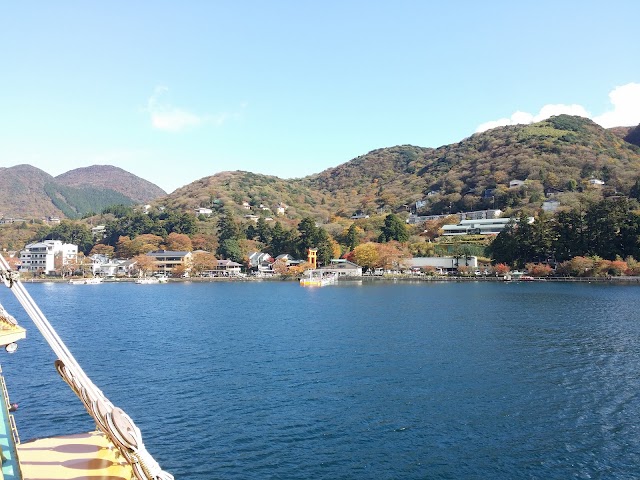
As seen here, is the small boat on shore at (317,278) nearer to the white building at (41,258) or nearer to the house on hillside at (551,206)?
the house on hillside at (551,206)

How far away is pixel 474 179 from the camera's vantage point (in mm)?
120188

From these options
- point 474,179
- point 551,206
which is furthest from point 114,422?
point 474,179

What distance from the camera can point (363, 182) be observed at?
17875 centimetres

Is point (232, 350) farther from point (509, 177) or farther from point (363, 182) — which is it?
point (363, 182)

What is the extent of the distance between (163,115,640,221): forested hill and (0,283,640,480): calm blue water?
→ 7353 cm

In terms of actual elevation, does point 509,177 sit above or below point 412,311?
above

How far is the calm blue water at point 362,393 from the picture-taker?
35.7 ft

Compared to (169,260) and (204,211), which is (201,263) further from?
(204,211)

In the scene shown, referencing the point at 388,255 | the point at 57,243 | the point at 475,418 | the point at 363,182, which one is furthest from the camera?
the point at 363,182

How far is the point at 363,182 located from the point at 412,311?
146 meters

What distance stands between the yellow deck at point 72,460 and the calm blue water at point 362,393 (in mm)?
4268

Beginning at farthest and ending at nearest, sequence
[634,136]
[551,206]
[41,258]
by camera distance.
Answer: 1. [634,136]
2. [551,206]
3. [41,258]

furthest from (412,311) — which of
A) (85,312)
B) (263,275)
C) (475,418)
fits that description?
(263,275)

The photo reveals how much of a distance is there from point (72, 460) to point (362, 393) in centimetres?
1090
